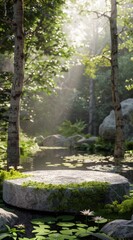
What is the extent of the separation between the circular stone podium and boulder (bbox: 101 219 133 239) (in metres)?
1.37

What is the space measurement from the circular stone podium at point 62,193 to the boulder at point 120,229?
137 centimetres

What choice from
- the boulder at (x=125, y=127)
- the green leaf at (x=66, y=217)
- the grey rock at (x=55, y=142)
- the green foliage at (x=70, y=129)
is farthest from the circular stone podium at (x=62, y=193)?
the green foliage at (x=70, y=129)

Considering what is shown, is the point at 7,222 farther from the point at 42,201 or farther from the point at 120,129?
the point at 120,129

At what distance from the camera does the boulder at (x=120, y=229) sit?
4.13 metres

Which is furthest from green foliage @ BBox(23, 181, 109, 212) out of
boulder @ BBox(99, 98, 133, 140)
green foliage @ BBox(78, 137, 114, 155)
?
boulder @ BBox(99, 98, 133, 140)

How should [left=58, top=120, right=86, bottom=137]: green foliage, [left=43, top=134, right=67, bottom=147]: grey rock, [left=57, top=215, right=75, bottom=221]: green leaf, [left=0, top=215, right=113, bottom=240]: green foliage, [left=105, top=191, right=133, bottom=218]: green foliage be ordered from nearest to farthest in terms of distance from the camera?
[left=0, top=215, right=113, bottom=240]: green foliage < [left=57, top=215, right=75, bottom=221]: green leaf < [left=105, top=191, right=133, bottom=218]: green foliage < [left=43, top=134, right=67, bottom=147]: grey rock < [left=58, top=120, right=86, bottom=137]: green foliage

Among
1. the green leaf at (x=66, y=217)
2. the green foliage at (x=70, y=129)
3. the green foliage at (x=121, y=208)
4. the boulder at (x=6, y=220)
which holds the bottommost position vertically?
the green leaf at (x=66, y=217)

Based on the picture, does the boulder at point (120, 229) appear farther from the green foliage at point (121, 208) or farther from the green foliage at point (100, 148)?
the green foliage at point (100, 148)

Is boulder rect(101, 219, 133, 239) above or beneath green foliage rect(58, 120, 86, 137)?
beneath

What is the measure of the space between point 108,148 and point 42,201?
1286 centimetres

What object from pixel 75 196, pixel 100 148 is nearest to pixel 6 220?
pixel 75 196

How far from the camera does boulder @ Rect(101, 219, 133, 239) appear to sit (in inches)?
163

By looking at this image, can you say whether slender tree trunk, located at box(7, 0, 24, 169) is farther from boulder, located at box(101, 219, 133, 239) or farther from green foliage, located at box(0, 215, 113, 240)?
boulder, located at box(101, 219, 133, 239)

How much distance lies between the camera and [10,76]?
12.8 meters
